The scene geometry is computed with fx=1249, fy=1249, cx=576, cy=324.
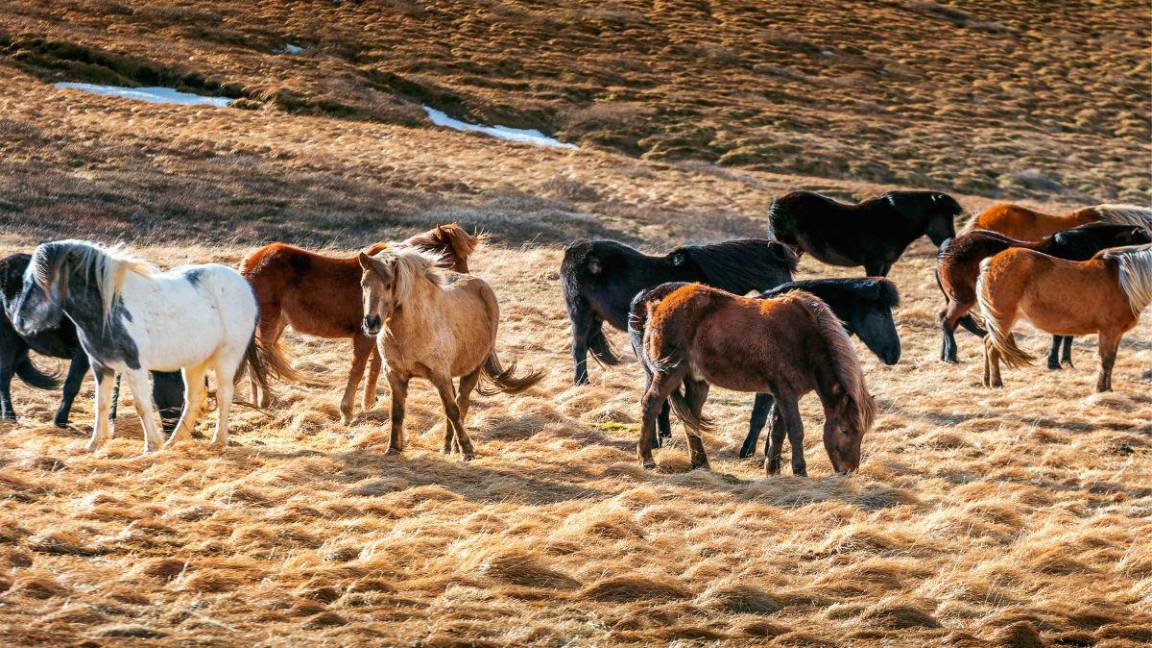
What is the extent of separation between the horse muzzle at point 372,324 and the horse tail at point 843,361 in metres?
3.25

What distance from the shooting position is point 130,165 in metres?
27.3

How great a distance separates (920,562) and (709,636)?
1.86 meters

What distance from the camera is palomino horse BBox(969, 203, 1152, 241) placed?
18344 millimetres

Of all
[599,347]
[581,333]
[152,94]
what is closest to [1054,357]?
[599,347]

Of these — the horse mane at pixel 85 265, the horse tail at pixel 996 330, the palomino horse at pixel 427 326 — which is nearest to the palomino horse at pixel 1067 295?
the horse tail at pixel 996 330

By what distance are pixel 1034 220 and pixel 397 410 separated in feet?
39.6

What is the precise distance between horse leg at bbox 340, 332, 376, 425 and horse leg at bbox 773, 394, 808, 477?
12.5 feet

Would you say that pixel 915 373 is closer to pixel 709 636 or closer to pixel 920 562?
pixel 920 562

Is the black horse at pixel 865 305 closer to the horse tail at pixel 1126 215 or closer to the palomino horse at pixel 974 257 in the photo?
the palomino horse at pixel 974 257

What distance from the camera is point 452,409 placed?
9836mm

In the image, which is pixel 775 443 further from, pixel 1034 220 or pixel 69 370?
pixel 1034 220

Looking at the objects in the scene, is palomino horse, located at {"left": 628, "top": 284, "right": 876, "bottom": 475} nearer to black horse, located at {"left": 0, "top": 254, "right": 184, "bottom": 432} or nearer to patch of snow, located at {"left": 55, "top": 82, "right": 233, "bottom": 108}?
black horse, located at {"left": 0, "top": 254, "right": 184, "bottom": 432}

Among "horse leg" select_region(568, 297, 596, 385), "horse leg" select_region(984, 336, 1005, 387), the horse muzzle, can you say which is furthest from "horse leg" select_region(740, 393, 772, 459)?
"horse leg" select_region(984, 336, 1005, 387)

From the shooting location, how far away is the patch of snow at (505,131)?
34.5 metres
